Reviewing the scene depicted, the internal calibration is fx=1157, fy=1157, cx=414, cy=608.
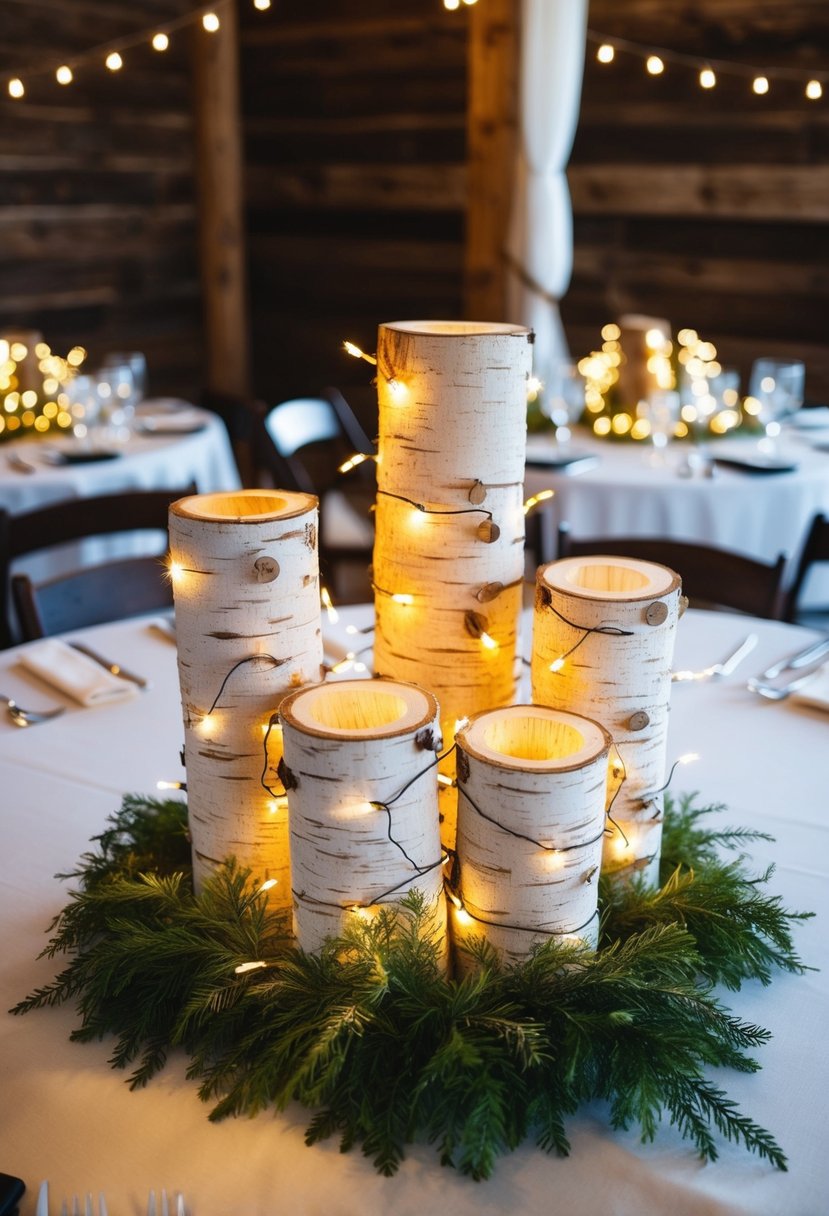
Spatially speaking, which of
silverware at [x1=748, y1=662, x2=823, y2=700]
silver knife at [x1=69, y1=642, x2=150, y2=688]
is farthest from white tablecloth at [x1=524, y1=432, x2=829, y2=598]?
silver knife at [x1=69, y1=642, x2=150, y2=688]

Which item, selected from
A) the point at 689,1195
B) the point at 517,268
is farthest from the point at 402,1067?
the point at 517,268

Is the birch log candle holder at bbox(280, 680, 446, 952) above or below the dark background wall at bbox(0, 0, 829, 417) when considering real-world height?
below

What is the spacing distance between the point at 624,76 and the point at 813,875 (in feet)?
14.0

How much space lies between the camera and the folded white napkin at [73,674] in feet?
4.66

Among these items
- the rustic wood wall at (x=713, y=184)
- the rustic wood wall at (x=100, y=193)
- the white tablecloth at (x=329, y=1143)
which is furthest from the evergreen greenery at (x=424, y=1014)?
the rustic wood wall at (x=100, y=193)

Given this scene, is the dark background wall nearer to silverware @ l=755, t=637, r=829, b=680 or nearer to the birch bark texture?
silverware @ l=755, t=637, r=829, b=680

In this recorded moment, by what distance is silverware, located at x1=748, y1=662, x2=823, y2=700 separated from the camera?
1424mm

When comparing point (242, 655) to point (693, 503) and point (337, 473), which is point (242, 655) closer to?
point (337, 473)

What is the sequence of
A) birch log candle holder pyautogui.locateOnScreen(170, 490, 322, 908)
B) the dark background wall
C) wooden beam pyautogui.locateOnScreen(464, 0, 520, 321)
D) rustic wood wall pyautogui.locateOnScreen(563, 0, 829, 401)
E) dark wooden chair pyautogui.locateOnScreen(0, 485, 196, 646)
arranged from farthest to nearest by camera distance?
1. the dark background wall
2. rustic wood wall pyautogui.locateOnScreen(563, 0, 829, 401)
3. wooden beam pyautogui.locateOnScreen(464, 0, 520, 321)
4. dark wooden chair pyautogui.locateOnScreen(0, 485, 196, 646)
5. birch log candle holder pyautogui.locateOnScreen(170, 490, 322, 908)

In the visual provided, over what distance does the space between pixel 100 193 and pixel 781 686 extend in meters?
4.27

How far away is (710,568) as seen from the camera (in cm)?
191

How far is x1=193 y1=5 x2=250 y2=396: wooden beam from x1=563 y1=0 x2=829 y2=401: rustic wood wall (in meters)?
1.57

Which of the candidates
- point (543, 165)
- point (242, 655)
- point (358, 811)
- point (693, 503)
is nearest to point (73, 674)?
point (242, 655)

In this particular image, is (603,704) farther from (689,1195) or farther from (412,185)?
(412,185)
